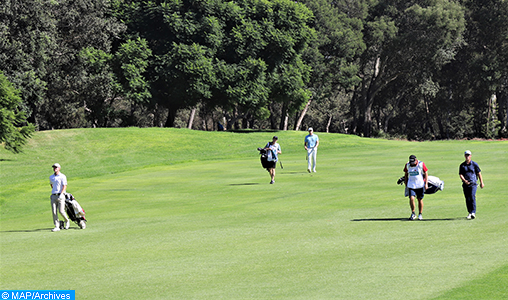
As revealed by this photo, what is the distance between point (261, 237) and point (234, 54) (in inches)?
1898

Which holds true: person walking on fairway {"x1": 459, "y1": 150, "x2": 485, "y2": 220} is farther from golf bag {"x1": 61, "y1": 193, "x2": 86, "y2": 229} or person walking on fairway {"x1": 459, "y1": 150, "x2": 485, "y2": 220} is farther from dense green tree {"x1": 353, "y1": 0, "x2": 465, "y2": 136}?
dense green tree {"x1": 353, "y1": 0, "x2": 465, "y2": 136}

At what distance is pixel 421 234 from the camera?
1493cm

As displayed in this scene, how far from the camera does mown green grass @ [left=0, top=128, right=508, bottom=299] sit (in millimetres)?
10703

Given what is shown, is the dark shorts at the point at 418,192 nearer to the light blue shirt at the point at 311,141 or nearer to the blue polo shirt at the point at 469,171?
the blue polo shirt at the point at 469,171

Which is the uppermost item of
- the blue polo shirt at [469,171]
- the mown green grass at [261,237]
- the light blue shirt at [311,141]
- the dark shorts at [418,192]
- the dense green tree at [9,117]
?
the dense green tree at [9,117]

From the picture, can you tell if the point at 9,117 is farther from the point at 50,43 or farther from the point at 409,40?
the point at 409,40

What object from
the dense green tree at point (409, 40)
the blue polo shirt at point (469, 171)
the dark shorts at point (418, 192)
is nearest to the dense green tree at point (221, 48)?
the dense green tree at point (409, 40)

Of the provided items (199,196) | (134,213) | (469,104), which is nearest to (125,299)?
(134,213)

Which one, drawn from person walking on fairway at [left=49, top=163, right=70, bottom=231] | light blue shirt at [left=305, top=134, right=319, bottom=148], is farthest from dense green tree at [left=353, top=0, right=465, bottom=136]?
person walking on fairway at [left=49, top=163, right=70, bottom=231]

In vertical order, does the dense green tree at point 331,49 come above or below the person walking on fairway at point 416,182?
above

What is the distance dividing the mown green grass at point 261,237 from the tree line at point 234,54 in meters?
20.7

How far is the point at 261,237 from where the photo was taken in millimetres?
15602

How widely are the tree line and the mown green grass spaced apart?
816 inches

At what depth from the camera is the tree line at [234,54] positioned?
55281 mm
